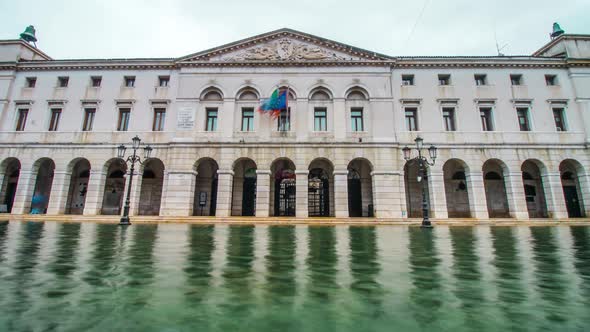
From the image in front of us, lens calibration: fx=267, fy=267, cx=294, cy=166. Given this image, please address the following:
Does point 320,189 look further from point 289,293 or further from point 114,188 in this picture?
point 289,293

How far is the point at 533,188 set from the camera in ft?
70.9

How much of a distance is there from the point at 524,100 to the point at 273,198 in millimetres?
20746

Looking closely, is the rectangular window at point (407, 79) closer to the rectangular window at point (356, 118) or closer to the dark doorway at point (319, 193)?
the rectangular window at point (356, 118)

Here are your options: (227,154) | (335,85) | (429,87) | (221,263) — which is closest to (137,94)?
(227,154)

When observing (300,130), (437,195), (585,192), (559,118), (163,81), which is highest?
(163,81)

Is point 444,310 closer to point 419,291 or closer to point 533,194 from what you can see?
point 419,291

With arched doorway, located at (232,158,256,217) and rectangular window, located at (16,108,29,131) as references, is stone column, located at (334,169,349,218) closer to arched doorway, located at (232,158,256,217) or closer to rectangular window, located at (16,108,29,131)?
arched doorway, located at (232,158,256,217)

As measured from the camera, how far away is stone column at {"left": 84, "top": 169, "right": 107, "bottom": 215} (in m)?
19.6

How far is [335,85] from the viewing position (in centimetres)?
2091

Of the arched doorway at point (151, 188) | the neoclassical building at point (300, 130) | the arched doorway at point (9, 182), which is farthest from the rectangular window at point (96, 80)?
the arched doorway at point (9, 182)

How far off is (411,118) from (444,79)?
440cm

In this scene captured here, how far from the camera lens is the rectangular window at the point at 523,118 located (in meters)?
20.5

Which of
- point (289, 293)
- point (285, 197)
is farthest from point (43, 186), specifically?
point (289, 293)

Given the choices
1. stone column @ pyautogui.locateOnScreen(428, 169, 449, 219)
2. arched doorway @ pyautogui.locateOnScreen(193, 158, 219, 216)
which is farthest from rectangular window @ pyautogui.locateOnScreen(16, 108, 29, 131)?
stone column @ pyautogui.locateOnScreen(428, 169, 449, 219)
